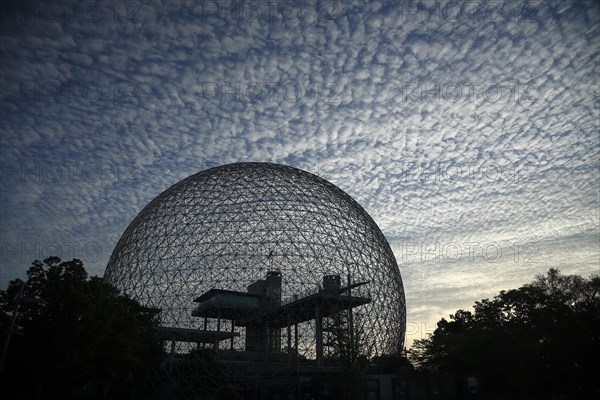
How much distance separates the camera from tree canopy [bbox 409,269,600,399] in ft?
110

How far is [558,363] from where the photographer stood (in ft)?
112

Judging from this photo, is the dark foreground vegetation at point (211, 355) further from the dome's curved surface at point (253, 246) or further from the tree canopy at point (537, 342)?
the dome's curved surface at point (253, 246)

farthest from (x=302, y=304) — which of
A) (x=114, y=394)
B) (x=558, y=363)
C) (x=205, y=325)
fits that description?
(x=558, y=363)

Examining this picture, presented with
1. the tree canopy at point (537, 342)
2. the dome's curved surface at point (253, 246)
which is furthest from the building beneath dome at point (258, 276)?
the tree canopy at point (537, 342)

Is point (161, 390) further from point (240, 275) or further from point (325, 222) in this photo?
point (325, 222)

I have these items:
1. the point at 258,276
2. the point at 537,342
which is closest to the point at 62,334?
the point at 258,276

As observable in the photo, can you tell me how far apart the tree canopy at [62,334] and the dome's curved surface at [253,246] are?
11481 millimetres

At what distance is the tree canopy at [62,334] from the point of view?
23.2 meters

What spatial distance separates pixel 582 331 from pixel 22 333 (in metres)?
36.7

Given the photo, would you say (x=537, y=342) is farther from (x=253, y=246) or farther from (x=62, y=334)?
(x=62, y=334)

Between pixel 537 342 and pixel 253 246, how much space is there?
915 inches

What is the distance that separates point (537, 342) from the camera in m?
35.6

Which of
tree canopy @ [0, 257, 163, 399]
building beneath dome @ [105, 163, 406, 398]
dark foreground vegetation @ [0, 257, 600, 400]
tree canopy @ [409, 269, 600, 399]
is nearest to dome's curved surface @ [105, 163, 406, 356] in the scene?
building beneath dome @ [105, 163, 406, 398]

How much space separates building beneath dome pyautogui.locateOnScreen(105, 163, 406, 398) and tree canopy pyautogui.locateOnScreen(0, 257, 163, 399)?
28.7 feet
